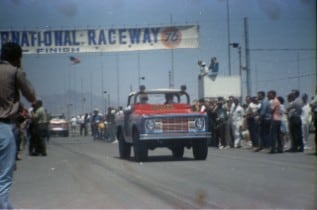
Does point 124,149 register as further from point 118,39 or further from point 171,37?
point 171,37

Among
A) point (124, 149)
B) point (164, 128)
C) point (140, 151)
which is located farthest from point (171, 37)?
point (140, 151)

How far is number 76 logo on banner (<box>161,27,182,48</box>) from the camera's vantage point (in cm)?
2317

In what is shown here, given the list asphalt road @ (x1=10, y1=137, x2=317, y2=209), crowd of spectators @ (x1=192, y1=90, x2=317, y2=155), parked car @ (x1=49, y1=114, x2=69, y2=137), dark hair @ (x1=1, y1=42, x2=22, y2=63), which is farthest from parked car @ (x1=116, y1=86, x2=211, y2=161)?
dark hair @ (x1=1, y1=42, x2=22, y2=63)

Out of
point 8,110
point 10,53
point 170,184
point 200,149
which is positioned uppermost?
point 10,53

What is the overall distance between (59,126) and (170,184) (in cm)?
1768

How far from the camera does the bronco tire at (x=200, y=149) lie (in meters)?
15.7

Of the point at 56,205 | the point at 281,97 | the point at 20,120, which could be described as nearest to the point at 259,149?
the point at 281,97

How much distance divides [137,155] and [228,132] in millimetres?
5887

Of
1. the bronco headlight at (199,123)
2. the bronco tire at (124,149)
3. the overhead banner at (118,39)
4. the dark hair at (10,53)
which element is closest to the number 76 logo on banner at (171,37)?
the overhead banner at (118,39)

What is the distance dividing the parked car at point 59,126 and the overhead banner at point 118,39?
3.81 m

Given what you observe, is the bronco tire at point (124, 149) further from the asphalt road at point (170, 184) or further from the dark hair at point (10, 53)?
the dark hair at point (10, 53)

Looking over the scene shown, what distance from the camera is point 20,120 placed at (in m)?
6.43

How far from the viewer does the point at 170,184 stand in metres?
10.2

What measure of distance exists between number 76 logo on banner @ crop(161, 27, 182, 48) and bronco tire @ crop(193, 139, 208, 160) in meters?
7.85
